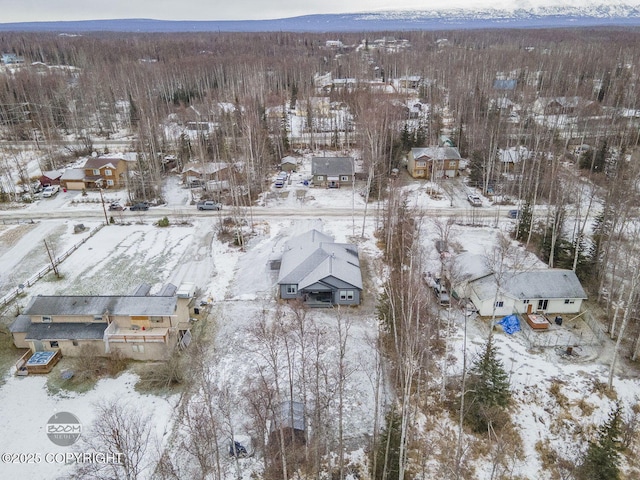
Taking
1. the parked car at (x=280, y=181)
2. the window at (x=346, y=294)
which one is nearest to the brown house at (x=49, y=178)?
the parked car at (x=280, y=181)

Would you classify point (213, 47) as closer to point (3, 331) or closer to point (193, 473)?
point (3, 331)

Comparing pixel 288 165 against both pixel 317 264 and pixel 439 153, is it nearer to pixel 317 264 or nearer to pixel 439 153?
pixel 439 153

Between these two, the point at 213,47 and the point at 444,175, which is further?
the point at 213,47

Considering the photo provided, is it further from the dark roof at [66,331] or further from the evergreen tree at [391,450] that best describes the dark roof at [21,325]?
the evergreen tree at [391,450]

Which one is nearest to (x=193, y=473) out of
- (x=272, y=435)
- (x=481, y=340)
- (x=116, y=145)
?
(x=272, y=435)

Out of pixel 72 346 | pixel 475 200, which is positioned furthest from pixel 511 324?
pixel 72 346
